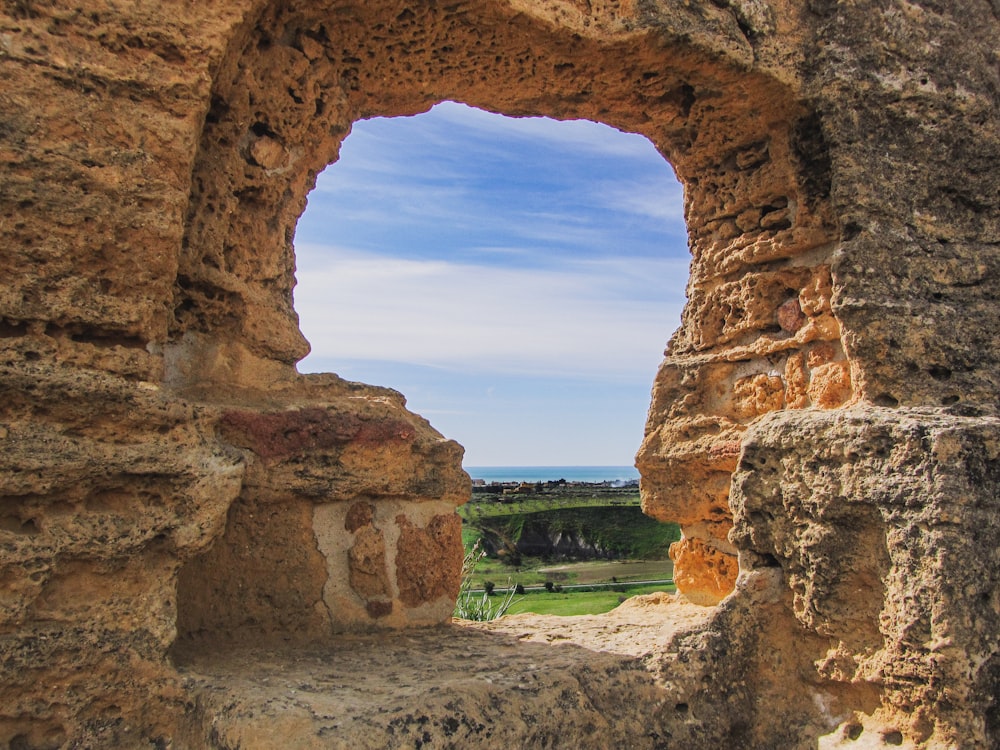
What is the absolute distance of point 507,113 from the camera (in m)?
3.62

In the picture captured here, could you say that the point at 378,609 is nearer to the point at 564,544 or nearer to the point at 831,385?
the point at 831,385

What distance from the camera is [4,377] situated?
213 cm

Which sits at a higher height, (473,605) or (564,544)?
(473,605)

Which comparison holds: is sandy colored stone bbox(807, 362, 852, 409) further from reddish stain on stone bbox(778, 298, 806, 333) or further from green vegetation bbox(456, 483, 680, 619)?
green vegetation bbox(456, 483, 680, 619)

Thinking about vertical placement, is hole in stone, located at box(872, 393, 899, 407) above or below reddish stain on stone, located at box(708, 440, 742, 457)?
above

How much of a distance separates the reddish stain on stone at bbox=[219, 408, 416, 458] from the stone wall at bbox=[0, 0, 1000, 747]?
0.01 m

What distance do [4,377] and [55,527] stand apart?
41 cm

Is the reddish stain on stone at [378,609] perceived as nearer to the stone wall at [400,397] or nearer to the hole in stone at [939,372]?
the stone wall at [400,397]

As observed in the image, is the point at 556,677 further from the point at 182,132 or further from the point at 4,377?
the point at 182,132

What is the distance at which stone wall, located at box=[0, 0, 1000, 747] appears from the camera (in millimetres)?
2246

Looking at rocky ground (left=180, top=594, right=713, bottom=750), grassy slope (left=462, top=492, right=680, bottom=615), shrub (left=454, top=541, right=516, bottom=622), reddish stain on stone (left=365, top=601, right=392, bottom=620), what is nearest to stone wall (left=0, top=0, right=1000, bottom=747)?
reddish stain on stone (left=365, top=601, right=392, bottom=620)

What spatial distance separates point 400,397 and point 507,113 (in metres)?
1.33

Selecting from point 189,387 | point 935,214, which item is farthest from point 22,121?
point 935,214

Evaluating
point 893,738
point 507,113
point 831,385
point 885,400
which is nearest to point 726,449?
point 831,385
